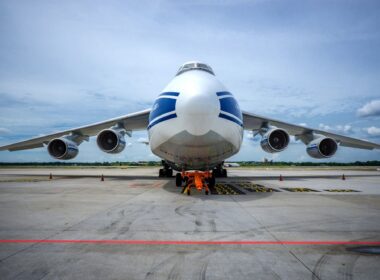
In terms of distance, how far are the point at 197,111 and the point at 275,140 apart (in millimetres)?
7497

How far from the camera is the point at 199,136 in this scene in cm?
822

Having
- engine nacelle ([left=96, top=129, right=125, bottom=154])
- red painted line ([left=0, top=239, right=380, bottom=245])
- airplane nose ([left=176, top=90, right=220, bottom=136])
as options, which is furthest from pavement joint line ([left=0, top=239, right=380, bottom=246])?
engine nacelle ([left=96, top=129, right=125, bottom=154])

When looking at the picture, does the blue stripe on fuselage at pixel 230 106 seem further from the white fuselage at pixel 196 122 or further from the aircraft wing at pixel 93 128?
the aircraft wing at pixel 93 128

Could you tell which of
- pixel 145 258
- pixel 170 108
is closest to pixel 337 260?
pixel 145 258

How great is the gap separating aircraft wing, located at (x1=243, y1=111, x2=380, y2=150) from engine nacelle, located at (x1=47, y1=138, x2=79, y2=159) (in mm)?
10056

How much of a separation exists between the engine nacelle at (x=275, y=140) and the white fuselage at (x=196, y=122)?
14.0 ft

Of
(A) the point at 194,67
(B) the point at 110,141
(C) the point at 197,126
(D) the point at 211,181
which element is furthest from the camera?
(B) the point at 110,141

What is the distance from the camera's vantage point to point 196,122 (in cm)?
801

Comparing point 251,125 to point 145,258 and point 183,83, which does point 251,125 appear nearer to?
point 183,83

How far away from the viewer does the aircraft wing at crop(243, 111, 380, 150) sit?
15887mm

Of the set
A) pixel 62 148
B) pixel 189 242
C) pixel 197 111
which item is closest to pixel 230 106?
pixel 197 111

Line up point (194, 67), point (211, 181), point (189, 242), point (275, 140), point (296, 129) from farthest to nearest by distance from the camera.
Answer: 1. point (296, 129)
2. point (275, 140)
3. point (211, 181)
4. point (194, 67)
5. point (189, 242)

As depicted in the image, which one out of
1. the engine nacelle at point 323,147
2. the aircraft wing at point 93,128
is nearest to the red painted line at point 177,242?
the aircraft wing at point 93,128

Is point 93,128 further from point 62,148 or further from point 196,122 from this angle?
point 196,122
